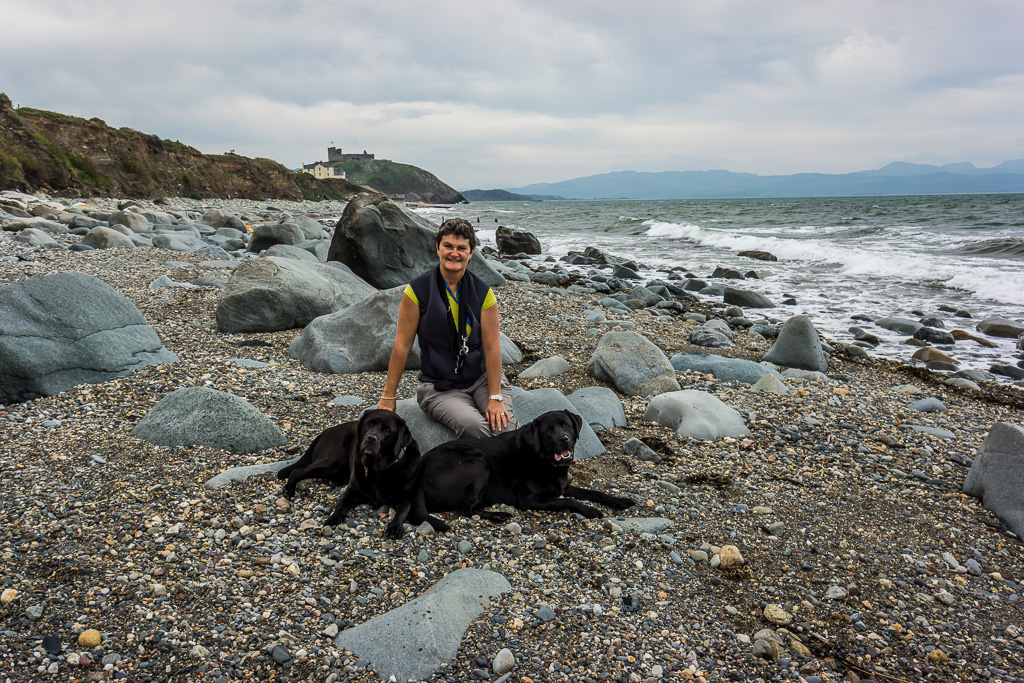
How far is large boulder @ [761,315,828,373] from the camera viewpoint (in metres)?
9.47

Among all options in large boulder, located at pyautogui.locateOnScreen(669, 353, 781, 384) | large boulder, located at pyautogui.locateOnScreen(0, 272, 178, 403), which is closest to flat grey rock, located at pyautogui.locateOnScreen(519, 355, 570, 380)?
large boulder, located at pyautogui.locateOnScreen(669, 353, 781, 384)

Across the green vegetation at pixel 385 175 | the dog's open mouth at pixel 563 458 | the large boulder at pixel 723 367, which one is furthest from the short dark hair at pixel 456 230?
the green vegetation at pixel 385 175

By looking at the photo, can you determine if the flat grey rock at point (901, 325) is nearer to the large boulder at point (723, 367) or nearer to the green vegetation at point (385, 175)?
the large boulder at point (723, 367)

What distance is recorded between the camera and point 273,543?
384 cm

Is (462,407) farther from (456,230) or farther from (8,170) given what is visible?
(8,170)

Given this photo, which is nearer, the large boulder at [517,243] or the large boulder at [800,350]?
the large boulder at [800,350]

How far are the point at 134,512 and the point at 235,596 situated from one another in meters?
1.14

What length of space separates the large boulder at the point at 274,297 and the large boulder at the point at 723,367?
5.18 metres

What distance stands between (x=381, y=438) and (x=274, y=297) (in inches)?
222

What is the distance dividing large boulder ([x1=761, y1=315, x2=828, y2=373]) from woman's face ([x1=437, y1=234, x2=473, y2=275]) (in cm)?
659

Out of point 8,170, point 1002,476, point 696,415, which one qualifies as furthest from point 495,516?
point 8,170

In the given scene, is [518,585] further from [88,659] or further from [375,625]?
[88,659]

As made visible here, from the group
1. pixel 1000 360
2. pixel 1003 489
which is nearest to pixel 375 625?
pixel 1003 489

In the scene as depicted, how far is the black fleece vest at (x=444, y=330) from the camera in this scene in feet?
16.2
